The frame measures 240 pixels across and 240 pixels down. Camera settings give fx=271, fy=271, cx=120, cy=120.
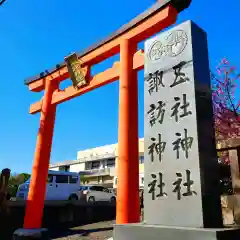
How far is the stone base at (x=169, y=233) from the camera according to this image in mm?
2453

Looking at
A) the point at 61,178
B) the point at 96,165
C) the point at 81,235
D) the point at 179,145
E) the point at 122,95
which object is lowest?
the point at 81,235

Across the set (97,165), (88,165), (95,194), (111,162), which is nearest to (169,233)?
(95,194)

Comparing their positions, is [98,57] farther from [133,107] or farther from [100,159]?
[100,159]

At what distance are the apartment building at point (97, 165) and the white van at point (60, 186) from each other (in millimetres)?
15771

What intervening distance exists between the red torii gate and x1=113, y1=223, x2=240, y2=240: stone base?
2.01 meters

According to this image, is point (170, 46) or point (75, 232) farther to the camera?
point (75, 232)

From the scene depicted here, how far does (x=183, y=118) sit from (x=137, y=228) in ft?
4.50

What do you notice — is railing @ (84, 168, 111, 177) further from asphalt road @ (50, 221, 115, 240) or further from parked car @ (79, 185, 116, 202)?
asphalt road @ (50, 221, 115, 240)

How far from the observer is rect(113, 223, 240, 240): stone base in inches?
96.6

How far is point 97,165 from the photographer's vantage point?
1389 inches

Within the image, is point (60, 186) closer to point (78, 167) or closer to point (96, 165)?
point (96, 165)

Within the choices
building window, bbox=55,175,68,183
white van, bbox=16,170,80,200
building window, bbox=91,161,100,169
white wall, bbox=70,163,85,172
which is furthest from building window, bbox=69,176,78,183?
white wall, bbox=70,163,85,172

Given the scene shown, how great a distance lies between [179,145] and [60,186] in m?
12.6

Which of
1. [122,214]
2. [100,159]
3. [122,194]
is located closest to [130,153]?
[122,194]
